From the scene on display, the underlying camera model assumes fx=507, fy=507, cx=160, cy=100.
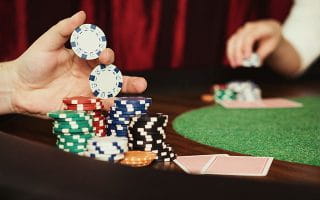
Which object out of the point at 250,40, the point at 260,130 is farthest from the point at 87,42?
the point at 250,40

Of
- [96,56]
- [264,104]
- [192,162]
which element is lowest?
[264,104]

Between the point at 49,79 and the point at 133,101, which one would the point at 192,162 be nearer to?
the point at 133,101

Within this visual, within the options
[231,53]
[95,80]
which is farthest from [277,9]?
[95,80]

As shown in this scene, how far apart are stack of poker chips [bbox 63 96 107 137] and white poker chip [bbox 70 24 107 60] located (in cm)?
13

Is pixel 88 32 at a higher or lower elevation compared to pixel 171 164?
higher

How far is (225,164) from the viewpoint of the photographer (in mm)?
1272

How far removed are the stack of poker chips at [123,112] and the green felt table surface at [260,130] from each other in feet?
0.86

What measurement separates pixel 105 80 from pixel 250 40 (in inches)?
53.8

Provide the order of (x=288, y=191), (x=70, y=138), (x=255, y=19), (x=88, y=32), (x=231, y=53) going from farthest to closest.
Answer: (x=255, y=19) → (x=231, y=53) → (x=88, y=32) → (x=70, y=138) → (x=288, y=191)

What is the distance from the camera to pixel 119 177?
88 cm

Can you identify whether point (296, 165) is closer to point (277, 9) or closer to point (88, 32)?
point (88, 32)

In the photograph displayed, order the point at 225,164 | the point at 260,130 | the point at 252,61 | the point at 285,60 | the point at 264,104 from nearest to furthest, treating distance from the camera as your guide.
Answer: the point at 225,164 → the point at 260,130 → the point at 264,104 → the point at 252,61 → the point at 285,60

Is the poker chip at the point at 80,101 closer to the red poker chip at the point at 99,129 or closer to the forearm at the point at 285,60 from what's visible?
the red poker chip at the point at 99,129

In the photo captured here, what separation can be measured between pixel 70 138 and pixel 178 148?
34cm
